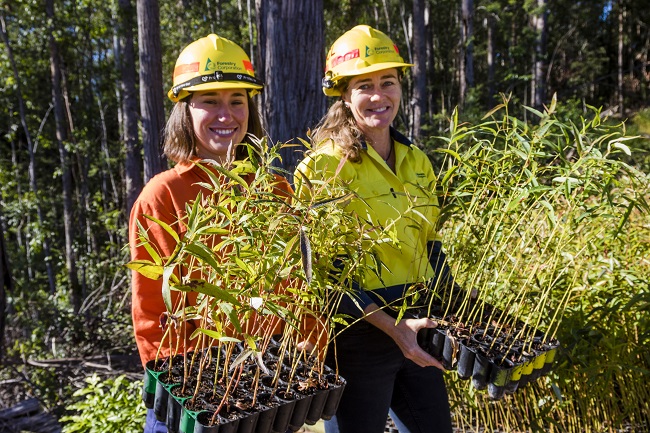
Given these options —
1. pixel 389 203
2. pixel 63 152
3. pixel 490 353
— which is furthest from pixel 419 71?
pixel 490 353

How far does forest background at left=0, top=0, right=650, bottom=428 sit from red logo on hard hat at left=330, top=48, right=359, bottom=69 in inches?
19.6

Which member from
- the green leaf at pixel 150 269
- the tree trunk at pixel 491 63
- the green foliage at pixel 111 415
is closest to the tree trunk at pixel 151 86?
the green foliage at pixel 111 415

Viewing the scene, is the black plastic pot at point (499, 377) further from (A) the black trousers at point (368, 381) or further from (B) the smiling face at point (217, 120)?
(B) the smiling face at point (217, 120)

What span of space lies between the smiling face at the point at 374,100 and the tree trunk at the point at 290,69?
1.06 meters

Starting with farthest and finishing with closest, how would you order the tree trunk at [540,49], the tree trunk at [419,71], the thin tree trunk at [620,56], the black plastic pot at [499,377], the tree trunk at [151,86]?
the thin tree trunk at [620,56] < the tree trunk at [540,49] < the tree trunk at [419,71] < the tree trunk at [151,86] < the black plastic pot at [499,377]

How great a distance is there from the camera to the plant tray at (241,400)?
4.40 ft

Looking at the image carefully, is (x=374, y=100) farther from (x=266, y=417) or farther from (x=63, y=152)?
(x=63, y=152)

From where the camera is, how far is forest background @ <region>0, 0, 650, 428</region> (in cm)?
313

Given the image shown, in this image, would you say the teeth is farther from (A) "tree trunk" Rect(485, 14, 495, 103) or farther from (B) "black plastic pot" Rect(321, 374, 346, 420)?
(A) "tree trunk" Rect(485, 14, 495, 103)

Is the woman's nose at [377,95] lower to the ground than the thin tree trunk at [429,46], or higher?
lower

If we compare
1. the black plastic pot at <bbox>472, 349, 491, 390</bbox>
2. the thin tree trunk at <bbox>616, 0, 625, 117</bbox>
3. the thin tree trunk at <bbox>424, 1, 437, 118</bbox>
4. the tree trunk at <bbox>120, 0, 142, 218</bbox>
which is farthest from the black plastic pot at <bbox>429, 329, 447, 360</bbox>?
the thin tree trunk at <bbox>616, 0, 625, 117</bbox>

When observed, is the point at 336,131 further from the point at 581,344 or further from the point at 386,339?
the point at 581,344

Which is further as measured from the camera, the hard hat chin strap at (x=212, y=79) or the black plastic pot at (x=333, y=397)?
the hard hat chin strap at (x=212, y=79)

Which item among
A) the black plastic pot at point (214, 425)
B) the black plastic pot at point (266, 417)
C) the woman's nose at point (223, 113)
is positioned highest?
the woman's nose at point (223, 113)
